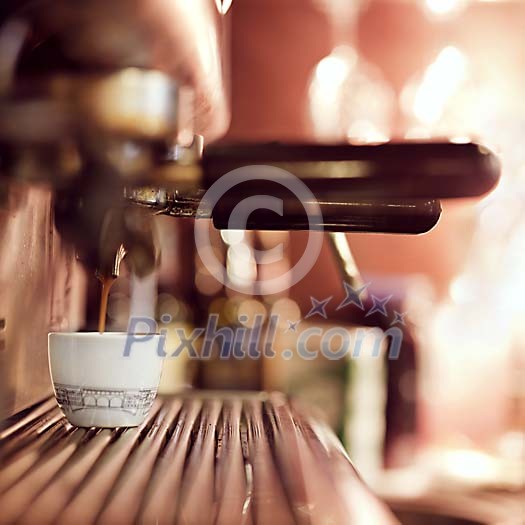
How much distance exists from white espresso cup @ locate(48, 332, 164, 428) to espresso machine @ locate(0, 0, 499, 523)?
0.03 m

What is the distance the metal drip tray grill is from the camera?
354 mm

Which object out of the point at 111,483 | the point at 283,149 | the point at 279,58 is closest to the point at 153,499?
the point at 111,483

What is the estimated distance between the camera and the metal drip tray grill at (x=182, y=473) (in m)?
0.35

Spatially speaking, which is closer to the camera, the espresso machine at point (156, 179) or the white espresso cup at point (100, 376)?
the espresso machine at point (156, 179)

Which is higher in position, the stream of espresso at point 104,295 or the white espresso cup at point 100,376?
the stream of espresso at point 104,295

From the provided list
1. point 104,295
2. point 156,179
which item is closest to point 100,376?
point 104,295

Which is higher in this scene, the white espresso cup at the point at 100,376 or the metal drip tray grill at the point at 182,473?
the white espresso cup at the point at 100,376

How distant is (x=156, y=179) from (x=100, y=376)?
0.20m

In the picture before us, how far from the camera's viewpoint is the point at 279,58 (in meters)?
2.34

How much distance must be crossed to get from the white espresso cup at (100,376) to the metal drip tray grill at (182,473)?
11mm

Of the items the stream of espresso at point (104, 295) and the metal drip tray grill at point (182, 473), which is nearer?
the metal drip tray grill at point (182, 473)

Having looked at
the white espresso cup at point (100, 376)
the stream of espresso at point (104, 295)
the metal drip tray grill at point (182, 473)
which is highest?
the stream of espresso at point (104, 295)

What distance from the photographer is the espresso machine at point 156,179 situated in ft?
1.15

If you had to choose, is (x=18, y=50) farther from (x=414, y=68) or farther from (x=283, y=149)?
(x=414, y=68)
